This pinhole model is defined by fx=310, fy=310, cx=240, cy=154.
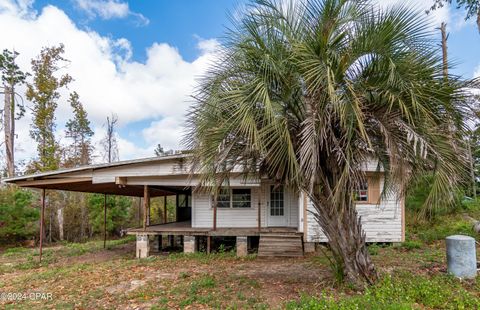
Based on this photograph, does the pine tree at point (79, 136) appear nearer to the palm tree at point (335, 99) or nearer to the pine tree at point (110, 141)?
the pine tree at point (110, 141)

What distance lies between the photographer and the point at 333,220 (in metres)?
5.33

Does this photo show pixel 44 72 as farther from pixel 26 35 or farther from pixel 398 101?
pixel 398 101

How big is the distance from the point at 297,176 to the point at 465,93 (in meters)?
2.75

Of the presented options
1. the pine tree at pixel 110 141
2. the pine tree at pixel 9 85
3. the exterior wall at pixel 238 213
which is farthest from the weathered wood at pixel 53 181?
the pine tree at pixel 110 141

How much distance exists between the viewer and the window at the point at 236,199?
11570 mm

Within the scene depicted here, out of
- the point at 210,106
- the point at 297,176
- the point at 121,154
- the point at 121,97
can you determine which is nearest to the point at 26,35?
the point at 121,97

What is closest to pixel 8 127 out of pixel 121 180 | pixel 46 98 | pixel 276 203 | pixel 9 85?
pixel 9 85

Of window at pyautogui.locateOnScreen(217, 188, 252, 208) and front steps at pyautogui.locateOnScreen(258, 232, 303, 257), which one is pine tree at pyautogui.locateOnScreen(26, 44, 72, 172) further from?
front steps at pyautogui.locateOnScreen(258, 232, 303, 257)

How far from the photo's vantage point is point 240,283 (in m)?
6.18

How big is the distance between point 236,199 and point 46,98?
1341 cm

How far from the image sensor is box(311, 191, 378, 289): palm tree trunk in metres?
5.25

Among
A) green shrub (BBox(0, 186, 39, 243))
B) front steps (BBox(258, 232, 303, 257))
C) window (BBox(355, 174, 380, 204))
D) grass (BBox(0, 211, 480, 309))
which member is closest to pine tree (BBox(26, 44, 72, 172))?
green shrub (BBox(0, 186, 39, 243))

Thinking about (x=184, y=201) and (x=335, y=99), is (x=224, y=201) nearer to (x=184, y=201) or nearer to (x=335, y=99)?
(x=184, y=201)

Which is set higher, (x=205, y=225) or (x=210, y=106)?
(x=210, y=106)
